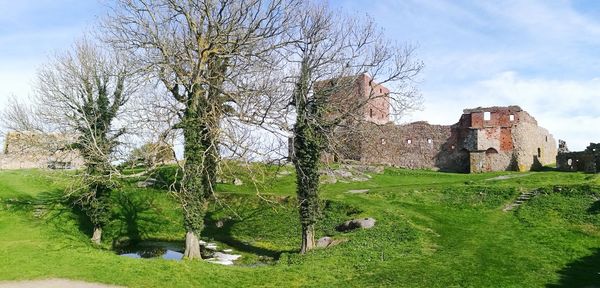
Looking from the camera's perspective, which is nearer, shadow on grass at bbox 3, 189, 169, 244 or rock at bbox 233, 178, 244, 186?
shadow on grass at bbox 3, 189, 169, 244

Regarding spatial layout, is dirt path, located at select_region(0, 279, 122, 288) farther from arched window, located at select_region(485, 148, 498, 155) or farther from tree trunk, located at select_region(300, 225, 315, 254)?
arched window, located at select_region(485, 148, 498, 155)

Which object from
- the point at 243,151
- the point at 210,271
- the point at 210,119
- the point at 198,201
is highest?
the point at 210,119

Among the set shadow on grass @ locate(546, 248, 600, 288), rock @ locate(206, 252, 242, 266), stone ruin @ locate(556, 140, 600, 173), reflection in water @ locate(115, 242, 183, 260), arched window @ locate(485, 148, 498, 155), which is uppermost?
arched window @ locate(485, 148, 498, 155)

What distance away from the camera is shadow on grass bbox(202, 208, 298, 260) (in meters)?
23.7

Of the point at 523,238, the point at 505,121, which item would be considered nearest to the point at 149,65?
the point at 523,238

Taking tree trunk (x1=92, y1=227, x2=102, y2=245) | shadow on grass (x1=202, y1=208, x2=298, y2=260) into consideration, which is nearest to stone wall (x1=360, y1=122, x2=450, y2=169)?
shadow on grass (x1=202, y1=208, x2=298, y2=260)

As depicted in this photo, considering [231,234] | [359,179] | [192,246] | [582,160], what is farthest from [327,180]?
[582,160]

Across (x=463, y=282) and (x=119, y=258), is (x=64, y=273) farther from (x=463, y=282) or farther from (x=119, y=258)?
(x=463, y=282)

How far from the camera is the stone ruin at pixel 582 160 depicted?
33.6 m

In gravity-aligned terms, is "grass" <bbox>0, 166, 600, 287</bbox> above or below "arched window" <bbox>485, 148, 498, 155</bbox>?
below

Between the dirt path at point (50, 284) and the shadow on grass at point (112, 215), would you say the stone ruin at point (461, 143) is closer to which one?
the shadow on grass at point (112, 215)

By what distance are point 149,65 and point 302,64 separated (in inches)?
254

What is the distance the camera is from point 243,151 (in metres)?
19.0

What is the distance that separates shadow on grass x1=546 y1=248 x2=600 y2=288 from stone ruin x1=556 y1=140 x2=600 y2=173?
1884cm
